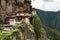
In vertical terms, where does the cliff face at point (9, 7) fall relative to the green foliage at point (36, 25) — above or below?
above

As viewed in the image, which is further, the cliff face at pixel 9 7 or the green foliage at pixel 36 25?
the cliff face at pixel 9 7

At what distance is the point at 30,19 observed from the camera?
56.9m

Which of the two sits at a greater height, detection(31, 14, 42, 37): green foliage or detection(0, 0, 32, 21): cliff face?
detection(0, 0, 32, 21): cliff face

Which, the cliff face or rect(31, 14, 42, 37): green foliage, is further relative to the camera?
the cliff face

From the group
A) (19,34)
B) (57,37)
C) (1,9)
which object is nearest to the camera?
(19,34)

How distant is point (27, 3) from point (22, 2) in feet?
5.73

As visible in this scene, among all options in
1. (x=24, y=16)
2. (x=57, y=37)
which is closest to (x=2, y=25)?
(x=24, y=16)

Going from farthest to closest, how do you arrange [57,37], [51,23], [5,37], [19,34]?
1. [51,23]
2. [57,37]
3. [19,34]
4. [5,37]

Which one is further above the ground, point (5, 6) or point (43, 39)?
point (5, 6)

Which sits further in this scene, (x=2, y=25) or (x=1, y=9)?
(x=1, y=9)

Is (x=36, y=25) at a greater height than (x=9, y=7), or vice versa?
(x=9, y=7)

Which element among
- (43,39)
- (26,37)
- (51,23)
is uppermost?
(26,37)

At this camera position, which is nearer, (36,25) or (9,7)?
(36,25)

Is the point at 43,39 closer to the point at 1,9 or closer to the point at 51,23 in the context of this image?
the point at 1,9
